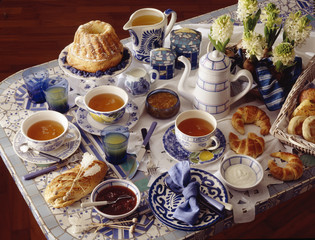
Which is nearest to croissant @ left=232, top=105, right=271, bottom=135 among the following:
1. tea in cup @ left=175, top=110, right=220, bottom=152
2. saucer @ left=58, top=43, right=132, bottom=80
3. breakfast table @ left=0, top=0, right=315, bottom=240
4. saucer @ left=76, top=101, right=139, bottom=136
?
breakfast table @ left=0, top=0, right=315, bottom=240

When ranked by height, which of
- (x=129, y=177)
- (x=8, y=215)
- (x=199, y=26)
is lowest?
(x=8, y=215)

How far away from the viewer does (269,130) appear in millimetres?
1715

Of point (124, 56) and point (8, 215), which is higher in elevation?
point (124, 56)

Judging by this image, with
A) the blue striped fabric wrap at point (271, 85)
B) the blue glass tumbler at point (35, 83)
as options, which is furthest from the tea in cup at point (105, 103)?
the blue striped fabric wrap at point (271, 85)

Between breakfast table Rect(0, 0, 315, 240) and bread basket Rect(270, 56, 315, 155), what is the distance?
0.19 feet

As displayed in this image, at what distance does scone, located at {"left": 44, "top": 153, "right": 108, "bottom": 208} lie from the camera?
4.82ft

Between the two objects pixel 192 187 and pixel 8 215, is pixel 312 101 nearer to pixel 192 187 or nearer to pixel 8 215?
pixel 192 187

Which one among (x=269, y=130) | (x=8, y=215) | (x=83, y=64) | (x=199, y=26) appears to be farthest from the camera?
(x=8, y=215)

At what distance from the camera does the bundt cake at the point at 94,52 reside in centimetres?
183

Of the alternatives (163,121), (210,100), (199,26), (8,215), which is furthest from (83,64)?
(8,215)

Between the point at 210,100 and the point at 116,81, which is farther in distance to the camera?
the point at 116,81

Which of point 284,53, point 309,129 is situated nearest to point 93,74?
point 284,53

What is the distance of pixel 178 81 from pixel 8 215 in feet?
4.02

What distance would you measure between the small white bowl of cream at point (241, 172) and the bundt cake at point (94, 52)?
0.64 metres
